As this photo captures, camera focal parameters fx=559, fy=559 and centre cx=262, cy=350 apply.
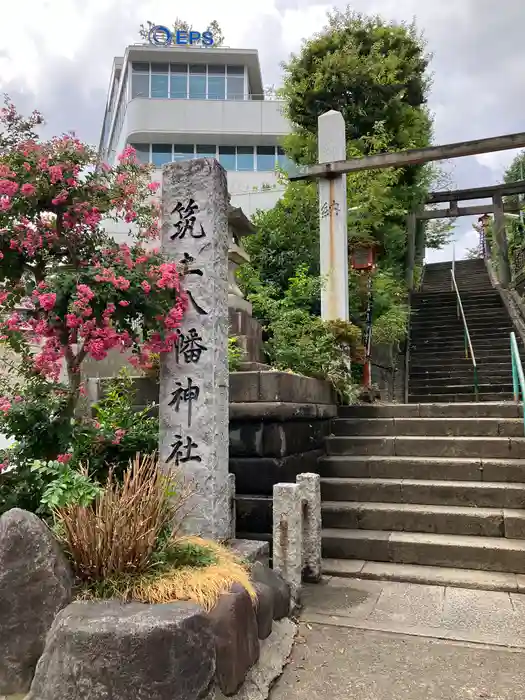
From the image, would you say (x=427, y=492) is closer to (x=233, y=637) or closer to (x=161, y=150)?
(x=233, y=637)

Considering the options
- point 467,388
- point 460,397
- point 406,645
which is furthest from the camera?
point 467,388

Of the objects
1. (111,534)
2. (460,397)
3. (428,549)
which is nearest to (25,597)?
(111,534)

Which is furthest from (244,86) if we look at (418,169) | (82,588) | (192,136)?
(82,588)

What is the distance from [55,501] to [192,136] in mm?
22725

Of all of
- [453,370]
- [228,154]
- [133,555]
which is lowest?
[133,555]

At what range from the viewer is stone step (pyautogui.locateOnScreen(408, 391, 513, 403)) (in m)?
11.6

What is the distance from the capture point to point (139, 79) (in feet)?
79.7

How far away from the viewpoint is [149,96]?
23938 mm

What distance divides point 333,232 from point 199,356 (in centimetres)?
548

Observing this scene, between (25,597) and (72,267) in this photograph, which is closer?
(25,597)

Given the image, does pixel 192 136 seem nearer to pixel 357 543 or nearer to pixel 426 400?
pixel 426 400

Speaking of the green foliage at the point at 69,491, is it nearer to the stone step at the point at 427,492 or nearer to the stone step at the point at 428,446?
the stone step at the point at 427,492

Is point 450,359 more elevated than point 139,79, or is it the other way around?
point 139,79

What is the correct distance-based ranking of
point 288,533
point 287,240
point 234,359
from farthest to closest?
point 287,240, point 234,359, point 288,533
